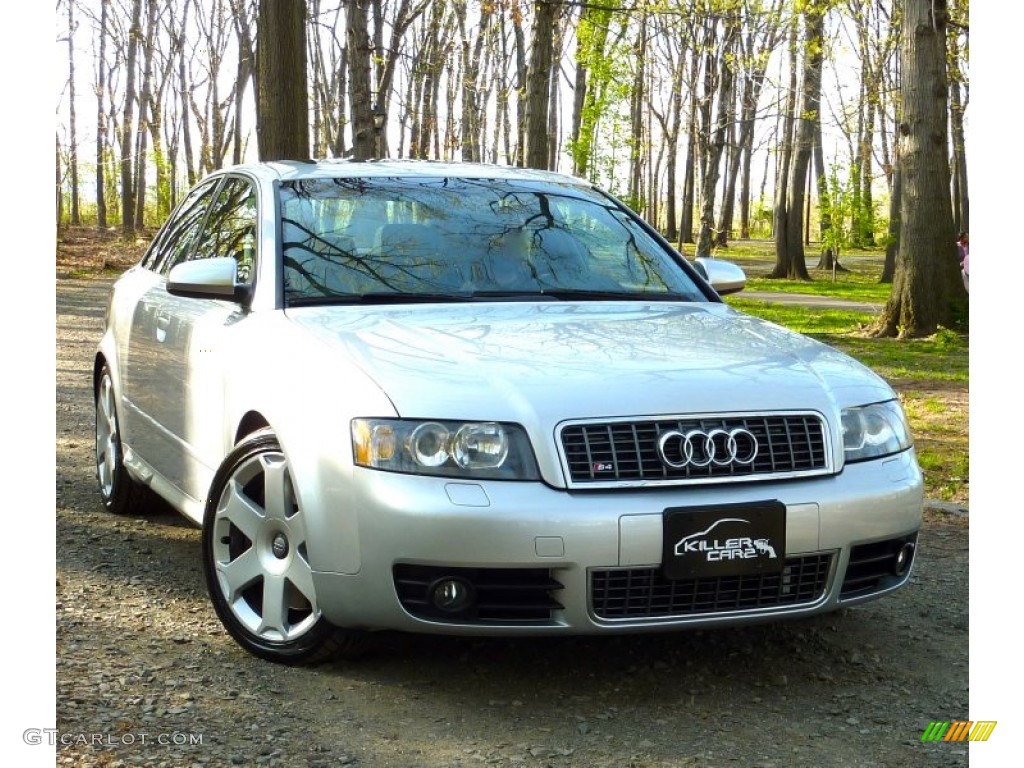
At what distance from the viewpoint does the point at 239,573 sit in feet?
13.6

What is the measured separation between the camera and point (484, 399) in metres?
3.58

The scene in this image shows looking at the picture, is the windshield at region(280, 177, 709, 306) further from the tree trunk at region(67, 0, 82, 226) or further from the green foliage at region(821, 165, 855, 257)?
the tree trunk at region(67, 0, 82, 226)

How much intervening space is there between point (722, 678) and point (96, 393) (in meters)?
3.80

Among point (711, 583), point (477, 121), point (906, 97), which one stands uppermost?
point (477, 121)

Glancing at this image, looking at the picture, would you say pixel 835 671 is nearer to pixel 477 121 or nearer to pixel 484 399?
pixel 484 399

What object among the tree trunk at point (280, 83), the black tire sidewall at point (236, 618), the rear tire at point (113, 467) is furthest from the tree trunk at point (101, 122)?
the black tire sidewall at point (236, 618)

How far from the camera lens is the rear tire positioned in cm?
608

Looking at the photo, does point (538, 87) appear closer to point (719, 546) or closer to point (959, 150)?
point (719, 546)

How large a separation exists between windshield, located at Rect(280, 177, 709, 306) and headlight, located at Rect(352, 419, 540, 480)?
1052 millimetres

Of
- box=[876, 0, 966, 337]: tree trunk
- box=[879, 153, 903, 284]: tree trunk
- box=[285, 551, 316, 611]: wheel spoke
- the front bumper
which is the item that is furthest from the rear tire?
box=[879, 153, 903, 284]: tree trunk

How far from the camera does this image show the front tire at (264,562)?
12.7 feet

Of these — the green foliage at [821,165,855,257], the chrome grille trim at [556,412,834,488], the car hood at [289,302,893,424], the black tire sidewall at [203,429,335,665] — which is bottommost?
the black tire sidewall at [203,429,335,665]

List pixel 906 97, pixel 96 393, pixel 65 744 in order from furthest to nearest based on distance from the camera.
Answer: pixel 906 97 → pixel 96 393 → pixel 65 744

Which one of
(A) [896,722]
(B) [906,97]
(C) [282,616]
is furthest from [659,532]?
(B) [906,97]
